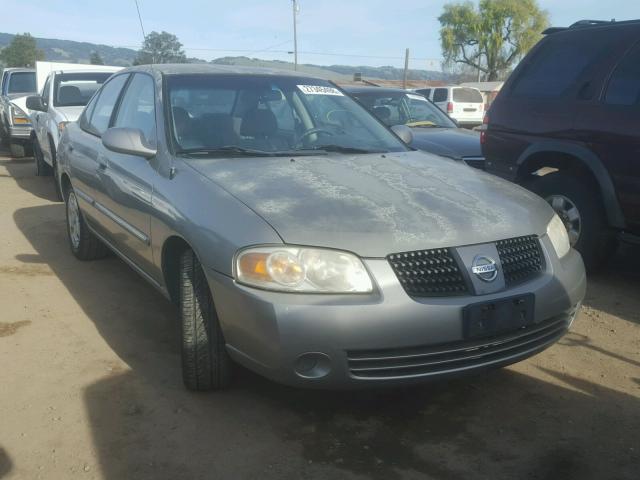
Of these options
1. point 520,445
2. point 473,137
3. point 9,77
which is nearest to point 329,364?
point 520,445

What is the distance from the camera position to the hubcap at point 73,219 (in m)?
5.54

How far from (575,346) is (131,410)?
8.19 feet

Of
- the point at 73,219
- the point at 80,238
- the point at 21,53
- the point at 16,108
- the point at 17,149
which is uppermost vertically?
the point at 21,53

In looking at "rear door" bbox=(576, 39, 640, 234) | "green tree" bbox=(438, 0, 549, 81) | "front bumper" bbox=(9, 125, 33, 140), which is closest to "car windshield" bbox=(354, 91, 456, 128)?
"rear door" bbox=(576, 39, 640, 234)

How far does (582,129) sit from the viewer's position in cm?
484

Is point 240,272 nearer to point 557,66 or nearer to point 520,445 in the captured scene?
point 520,445

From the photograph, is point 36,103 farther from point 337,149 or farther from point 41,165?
point 337,149

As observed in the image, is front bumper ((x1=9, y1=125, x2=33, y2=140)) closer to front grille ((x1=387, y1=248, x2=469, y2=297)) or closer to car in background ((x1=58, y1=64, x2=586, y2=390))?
car in background ((x1=58, y1=64, x2=586, y2=390))

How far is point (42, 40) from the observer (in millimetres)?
75688

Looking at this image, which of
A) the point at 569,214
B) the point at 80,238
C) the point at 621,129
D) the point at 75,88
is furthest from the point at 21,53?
the point at 621,129

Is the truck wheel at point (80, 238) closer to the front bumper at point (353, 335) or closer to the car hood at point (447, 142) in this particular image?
the front bumper at point (353, 335)

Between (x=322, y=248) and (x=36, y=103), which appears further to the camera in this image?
(x=36, y=103)

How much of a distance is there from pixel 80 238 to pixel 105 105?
116 cm

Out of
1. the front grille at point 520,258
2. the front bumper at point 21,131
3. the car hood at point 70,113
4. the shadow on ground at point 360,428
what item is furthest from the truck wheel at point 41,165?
the front grille at point 520,258
